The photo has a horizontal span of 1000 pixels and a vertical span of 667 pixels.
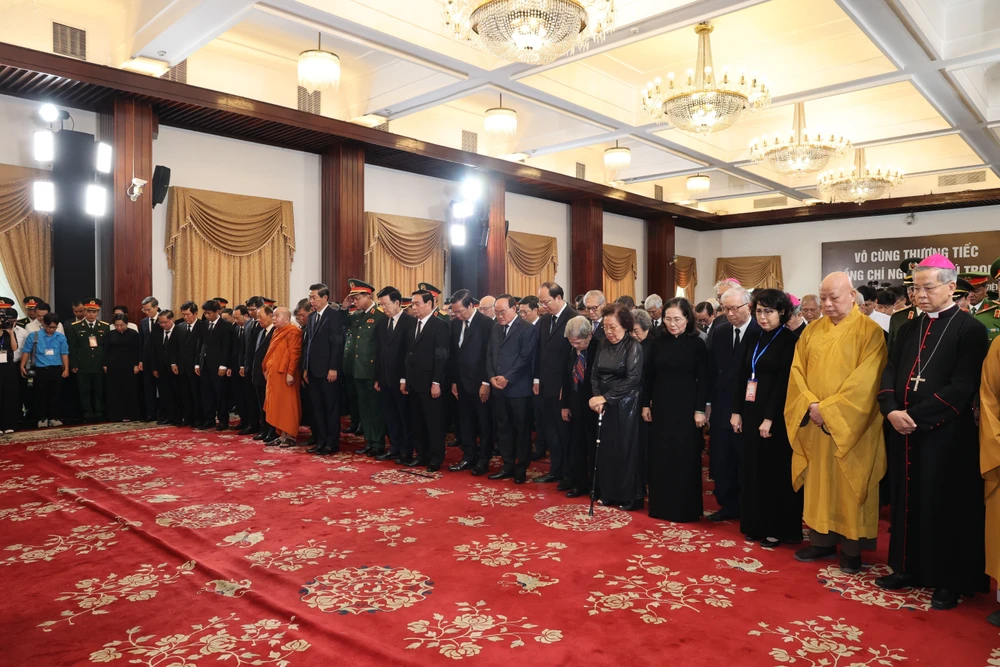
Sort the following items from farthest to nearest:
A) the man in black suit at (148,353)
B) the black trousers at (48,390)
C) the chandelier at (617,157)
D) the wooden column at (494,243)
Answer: the wooden column at (494,243) → the chandelier at (617,157) → the man in black suit at (148,353) → the black trousers at (48,390)

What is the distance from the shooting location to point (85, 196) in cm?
810

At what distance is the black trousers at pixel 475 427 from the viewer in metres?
5.64

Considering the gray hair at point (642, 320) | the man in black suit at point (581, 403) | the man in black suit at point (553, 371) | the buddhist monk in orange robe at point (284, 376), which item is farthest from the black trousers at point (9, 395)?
the gray hair at point (642, 320)

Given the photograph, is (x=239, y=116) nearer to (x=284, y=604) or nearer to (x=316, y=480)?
(x=316, y=480)

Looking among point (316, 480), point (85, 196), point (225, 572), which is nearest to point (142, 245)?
point (85, 196)

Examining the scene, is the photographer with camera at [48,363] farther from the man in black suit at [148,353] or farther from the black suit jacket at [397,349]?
the black suit jacket at [397,349]

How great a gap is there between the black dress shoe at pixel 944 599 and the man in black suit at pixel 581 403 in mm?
2232

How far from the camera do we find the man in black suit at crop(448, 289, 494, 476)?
5645mm

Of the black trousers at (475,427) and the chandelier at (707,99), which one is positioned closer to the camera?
the black trousers at (475,427)

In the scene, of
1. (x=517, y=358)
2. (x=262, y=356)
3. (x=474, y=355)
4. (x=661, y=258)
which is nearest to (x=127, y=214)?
(x=262, y=356)

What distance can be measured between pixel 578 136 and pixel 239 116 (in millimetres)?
5099

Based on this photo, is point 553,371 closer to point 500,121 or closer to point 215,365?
point 215,365

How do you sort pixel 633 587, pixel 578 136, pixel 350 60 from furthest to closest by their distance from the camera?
1. pixel 578 136
2. pixel 350 60
3. pixel 633 587

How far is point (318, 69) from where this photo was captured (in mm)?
7473
